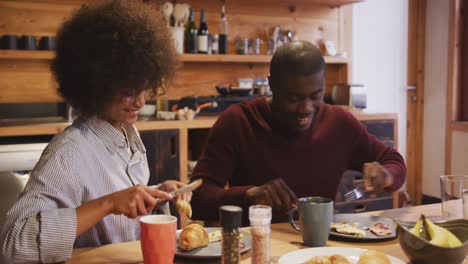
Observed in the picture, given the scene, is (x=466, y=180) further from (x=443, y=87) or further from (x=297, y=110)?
(x=443, y=87)

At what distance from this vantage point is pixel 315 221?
1315mm

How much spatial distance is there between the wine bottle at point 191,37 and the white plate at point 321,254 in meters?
2.61

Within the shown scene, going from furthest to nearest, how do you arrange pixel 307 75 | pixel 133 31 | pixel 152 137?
1. pixel 152 137
2. pixel 307 75
3. pixel 133 31

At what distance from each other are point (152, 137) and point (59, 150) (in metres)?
1.83

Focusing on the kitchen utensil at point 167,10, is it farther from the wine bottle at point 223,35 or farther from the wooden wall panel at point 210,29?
the wine bottle at point 223,35

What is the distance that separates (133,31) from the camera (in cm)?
147

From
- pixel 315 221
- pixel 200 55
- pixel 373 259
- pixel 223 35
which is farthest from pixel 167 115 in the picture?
pixel 373 259

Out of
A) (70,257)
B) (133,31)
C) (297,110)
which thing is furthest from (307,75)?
(70,257)

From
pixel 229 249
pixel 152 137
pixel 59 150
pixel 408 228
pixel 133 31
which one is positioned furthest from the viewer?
pixel 152 137

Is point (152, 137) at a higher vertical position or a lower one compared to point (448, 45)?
lower

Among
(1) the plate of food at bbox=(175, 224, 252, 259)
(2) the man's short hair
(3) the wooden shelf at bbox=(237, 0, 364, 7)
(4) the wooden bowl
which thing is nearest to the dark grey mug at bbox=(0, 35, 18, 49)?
(3) the wooden shelf at bbox=(237, 0, 364, 7)

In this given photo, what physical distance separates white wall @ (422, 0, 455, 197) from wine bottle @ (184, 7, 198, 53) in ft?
7.25

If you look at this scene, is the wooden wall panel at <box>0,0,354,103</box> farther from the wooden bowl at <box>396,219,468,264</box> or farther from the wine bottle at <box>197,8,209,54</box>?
the wooden bowl at <box>396,219,468,264</box>

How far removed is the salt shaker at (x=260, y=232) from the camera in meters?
1.09
